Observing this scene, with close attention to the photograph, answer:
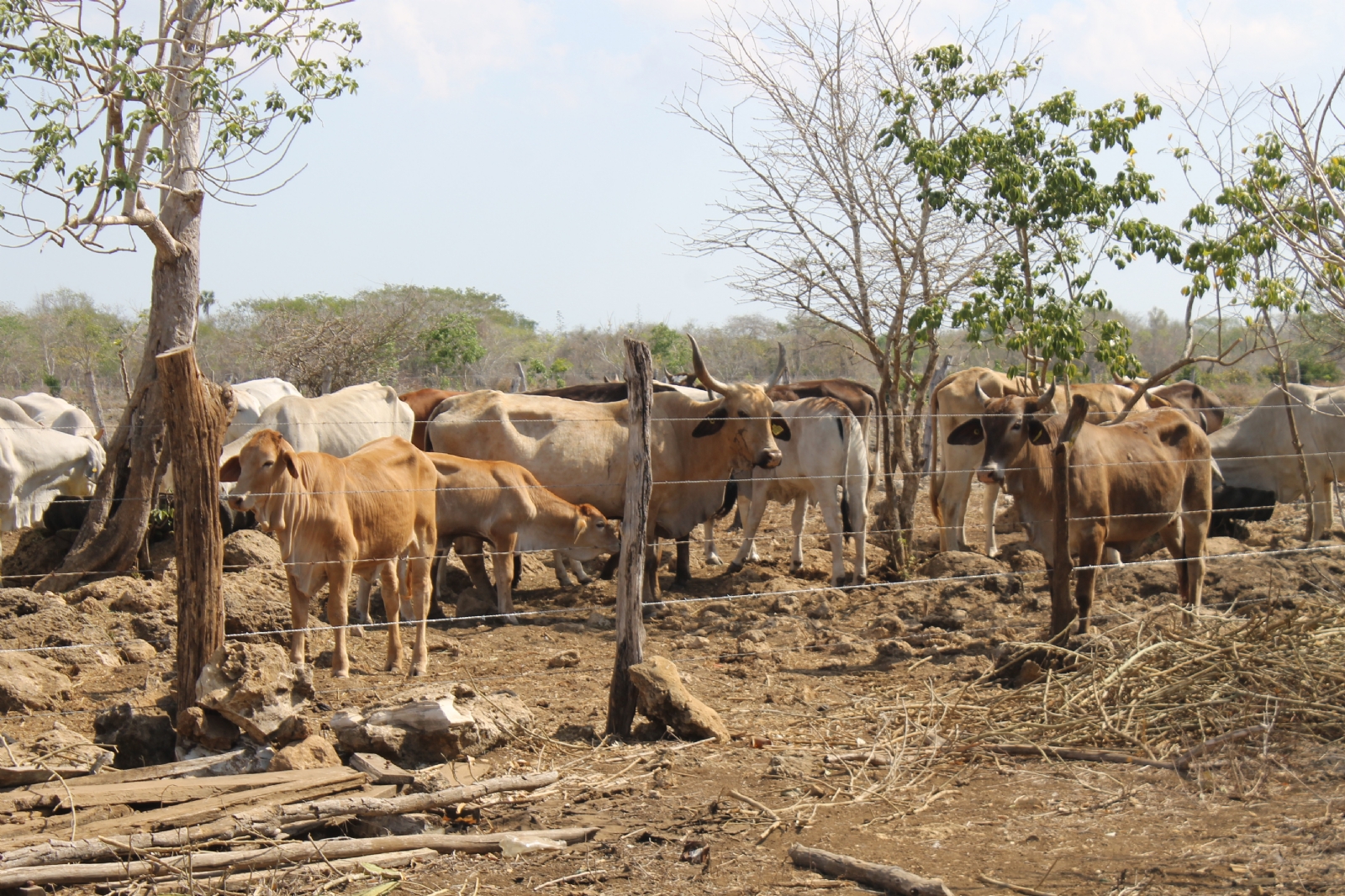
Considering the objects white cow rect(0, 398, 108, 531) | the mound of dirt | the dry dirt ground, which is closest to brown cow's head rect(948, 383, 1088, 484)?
the dry dirt ground

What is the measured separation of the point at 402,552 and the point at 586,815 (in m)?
3.42

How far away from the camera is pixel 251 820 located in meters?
4.29

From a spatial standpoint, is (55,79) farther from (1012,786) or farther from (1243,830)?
(1243,830)

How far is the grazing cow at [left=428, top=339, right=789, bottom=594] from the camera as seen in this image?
1047cm

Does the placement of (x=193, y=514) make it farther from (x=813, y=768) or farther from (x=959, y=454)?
(x=959, y=454)

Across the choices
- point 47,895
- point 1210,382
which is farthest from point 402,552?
point 1210,382

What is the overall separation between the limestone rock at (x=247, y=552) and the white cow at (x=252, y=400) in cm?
139

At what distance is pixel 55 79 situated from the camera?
28.5ft

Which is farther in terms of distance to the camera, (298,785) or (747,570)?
(747,570)

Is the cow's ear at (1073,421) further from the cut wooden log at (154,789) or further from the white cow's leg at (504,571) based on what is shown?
the cut wooden log at (154,789)

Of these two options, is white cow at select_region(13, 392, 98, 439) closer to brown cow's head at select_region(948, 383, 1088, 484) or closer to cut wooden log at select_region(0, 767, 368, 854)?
cut wooden log at select_region(0, 767, 368, 854)

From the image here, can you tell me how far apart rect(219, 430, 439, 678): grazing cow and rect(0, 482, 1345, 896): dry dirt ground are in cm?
40

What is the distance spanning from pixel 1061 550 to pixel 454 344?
93.9 feet

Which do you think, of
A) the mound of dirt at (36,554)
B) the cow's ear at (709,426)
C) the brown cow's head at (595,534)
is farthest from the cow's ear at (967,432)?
the mound of dirt at (36,554)
